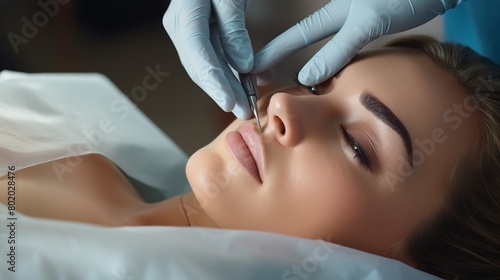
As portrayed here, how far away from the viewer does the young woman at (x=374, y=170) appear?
1.01 meters

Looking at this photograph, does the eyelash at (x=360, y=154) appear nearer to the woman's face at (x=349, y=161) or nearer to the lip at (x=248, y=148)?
the woman's face at (x=349, y=161)

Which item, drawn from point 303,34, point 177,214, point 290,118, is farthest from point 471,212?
point 177,214

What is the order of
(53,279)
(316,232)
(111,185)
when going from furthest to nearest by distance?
(111,185), (316,232), (53,279)

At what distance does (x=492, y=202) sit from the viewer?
1068mm

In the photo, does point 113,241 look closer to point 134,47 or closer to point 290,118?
point 290,118

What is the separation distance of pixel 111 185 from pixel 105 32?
1183 mm

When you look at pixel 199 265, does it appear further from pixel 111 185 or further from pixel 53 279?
pixel 111 185

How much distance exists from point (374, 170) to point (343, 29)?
12.5 inches

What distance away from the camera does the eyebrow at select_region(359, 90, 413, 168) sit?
101 cm

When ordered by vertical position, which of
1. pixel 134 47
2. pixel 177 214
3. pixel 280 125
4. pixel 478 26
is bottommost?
pixel 134 47

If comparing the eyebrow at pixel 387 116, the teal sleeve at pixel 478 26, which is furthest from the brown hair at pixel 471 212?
the teal sleeve at pixel 478 26

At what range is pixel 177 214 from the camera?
123cm

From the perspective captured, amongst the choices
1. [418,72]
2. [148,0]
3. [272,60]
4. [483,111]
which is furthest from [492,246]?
[148,0]

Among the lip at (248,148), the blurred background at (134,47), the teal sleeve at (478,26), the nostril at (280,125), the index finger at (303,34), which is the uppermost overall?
A: the index finger at (303,34)
